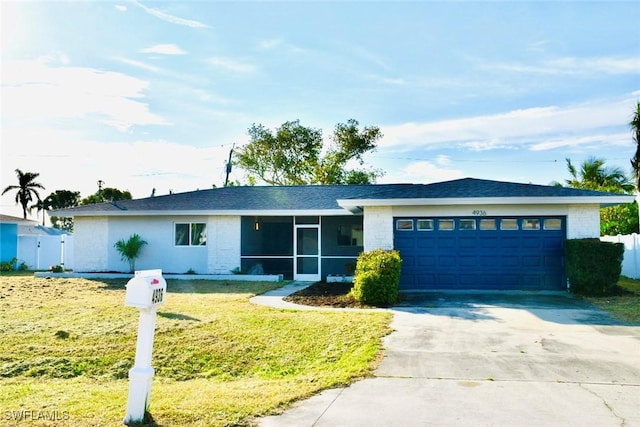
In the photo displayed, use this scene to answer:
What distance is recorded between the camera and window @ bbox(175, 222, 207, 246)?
20812 millimetres

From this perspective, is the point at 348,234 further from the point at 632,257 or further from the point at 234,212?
the point at 632,257

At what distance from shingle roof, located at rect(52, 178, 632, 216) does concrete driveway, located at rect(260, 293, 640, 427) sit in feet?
16.9

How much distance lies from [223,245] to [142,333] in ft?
51.2

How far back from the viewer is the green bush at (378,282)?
1261 cm

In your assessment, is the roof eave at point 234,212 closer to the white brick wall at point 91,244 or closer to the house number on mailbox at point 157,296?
the white brick wall at point 91,244

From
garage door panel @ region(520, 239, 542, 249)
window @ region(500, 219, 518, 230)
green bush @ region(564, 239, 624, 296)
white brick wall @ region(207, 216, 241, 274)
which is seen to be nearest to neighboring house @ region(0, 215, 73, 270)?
white brick wall @ region(207, 216, 241, 274)

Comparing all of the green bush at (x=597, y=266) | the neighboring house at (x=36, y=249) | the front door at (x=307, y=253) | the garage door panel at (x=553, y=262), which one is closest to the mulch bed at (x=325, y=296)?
the front door at (x=307, y=253)

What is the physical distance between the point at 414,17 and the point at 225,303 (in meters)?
8.32

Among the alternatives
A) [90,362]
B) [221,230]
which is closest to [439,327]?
[90,362]

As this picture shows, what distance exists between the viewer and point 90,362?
7.91 metres

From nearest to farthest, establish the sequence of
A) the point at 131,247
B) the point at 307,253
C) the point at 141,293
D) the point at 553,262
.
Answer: the point at 141,293
the point at 553,262
the point at 307,253
the point at 131,247

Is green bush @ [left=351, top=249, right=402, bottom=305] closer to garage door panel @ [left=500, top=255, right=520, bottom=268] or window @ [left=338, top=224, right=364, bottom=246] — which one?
garage door panel @ [left=500, top=255, right=520, bottom=268]

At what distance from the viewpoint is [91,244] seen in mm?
21703

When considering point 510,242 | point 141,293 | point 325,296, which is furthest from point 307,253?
point 141,293
